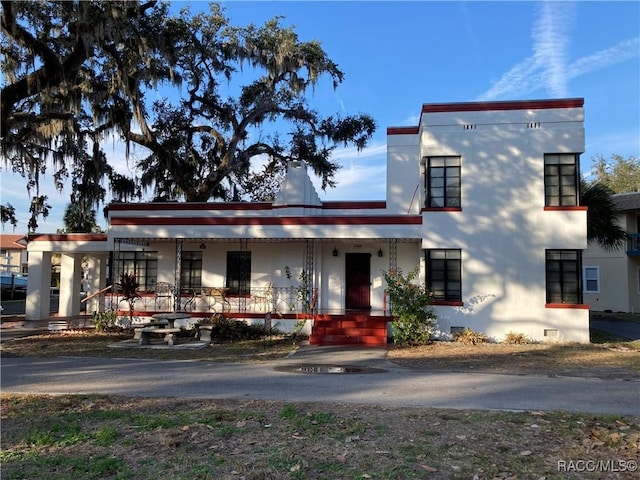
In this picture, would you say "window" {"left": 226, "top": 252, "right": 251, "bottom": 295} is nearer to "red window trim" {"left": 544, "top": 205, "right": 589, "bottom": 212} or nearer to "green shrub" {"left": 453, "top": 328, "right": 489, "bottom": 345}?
"green shrub" {"left": 453, "top": 328, "right": 489, "bottom": 345}

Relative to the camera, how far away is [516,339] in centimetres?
1527

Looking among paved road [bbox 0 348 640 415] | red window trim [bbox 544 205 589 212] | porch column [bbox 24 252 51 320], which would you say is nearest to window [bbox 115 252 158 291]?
porch column [bbox 24 252 51 320]

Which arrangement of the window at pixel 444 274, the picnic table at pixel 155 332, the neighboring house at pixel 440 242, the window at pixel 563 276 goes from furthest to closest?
the window at pixel 444 274
the neighboring house at pixel 440 242
the window at pixel 563 276
the picnic table at pixel 155 332

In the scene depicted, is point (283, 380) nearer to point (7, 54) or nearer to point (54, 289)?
point (7, 54)

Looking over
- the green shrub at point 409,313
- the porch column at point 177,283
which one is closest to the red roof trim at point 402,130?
the green shrub at point 409,313

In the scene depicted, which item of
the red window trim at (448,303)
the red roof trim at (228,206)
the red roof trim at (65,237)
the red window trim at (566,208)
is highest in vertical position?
the red roof trim at (228,206)

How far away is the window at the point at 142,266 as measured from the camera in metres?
19.0

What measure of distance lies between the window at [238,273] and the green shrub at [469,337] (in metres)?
7.12

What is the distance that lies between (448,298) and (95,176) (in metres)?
14.1

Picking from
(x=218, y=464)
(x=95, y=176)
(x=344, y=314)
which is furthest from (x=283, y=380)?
(x=95, y=176)

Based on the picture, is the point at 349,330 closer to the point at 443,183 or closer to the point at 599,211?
the point at 443,183

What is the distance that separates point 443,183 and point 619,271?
18.6m

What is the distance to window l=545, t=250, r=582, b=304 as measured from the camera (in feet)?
50.5

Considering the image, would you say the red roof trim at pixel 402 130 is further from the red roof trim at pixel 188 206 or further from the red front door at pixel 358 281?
the red roof trim at pixel 188 206
